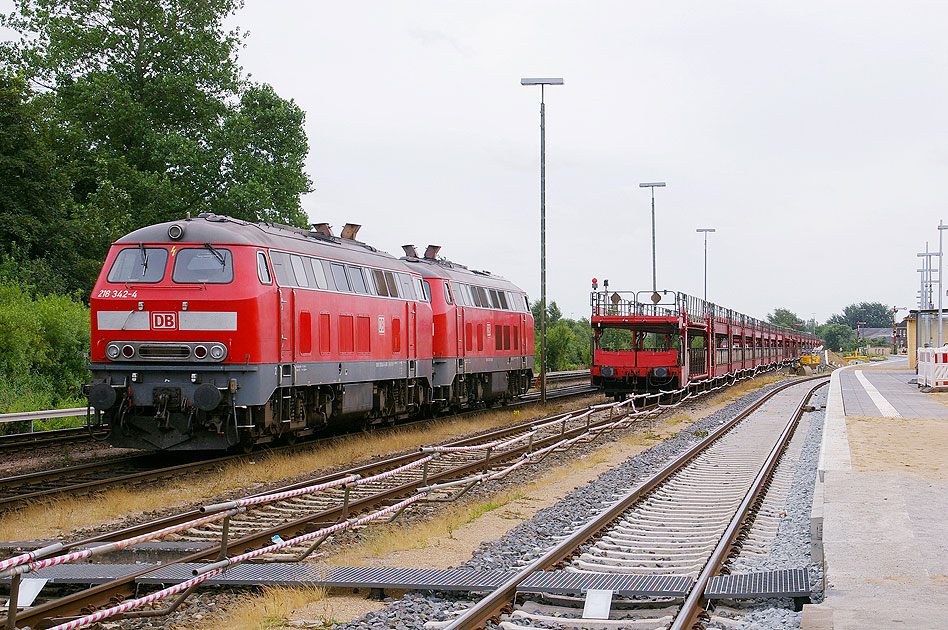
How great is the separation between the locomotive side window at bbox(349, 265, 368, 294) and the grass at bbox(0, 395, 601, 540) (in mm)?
2952

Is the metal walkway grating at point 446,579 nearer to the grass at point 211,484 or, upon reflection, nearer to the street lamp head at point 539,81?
the grass at point 211,484

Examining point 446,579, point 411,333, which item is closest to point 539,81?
point 411,333

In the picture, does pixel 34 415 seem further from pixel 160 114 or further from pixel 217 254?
pixel 160 114

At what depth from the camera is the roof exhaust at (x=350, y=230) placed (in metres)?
21.1

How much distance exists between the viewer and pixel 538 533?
10.1 m

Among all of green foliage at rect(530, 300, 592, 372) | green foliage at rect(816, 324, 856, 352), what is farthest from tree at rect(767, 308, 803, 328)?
green foliage at rect(530, 300, 592, 372)

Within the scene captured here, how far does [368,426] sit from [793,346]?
67.4m

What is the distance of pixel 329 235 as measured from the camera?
19.4m

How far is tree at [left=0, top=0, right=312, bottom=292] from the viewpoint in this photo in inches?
1359

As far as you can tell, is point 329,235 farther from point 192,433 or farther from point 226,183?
point 226,183

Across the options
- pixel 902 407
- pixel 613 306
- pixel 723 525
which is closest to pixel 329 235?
pixel 723 525

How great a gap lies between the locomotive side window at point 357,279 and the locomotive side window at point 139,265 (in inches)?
172

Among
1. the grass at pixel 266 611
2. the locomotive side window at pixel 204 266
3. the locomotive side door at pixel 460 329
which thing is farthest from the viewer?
the locomotive side door at pixel 460 329

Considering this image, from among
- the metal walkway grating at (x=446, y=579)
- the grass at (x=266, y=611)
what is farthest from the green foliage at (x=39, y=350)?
the grass at (x=266, y=611)
